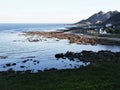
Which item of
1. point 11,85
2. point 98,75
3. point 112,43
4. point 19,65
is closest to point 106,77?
point 98,75

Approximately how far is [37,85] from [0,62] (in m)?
27.5

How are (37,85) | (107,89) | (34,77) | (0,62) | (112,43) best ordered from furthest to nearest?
(112,43) < (0,62) < (34,77) < (37,85) < (107,89)

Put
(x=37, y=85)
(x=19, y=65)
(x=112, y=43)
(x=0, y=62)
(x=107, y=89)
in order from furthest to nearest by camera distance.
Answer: (x=112, y=43)
(x=0, y=62)
(x=19, y=65)
(x=37, y=85)
(x=107, y=89)

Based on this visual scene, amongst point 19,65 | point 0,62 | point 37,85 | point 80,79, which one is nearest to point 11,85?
point 37,85

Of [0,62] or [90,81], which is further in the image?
[0,62]

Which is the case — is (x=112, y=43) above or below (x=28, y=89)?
below

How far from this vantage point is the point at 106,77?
31.9 metres

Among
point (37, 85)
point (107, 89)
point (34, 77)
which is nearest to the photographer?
point (107, 89)

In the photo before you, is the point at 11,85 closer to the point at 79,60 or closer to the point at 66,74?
the point at 66,74

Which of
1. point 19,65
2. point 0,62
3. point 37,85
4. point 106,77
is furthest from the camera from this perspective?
point 0,62

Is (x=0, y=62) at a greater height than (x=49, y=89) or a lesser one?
lesser

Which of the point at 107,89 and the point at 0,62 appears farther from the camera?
the point at 0,62

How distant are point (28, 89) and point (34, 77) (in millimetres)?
6824

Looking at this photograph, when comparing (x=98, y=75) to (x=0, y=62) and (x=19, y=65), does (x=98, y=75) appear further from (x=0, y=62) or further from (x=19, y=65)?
(x=0, y=62)
